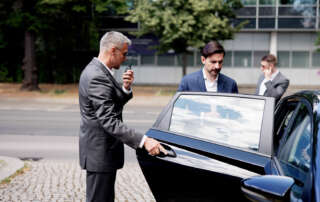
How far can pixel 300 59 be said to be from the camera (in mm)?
32312

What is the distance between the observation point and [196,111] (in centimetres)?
322

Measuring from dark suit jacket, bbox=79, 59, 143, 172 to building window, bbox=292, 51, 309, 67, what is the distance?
31.0m

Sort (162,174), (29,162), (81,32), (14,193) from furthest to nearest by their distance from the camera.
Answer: (81,32)
(29,162)
(14,193)
(162,174)

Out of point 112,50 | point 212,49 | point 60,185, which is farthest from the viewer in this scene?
point 60,185

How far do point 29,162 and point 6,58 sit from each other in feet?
90.0

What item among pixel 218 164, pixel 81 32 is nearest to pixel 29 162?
pixel 218 164

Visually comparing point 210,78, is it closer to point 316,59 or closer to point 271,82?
point 271,82

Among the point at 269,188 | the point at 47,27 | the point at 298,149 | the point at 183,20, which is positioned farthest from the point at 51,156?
the point at 47,27

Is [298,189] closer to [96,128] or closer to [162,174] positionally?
[162,174]

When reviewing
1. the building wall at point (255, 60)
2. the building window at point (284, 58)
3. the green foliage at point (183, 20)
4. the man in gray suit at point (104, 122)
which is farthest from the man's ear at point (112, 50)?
the building window at point (284, 58)

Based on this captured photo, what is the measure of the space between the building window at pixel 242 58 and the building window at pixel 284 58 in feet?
7.53

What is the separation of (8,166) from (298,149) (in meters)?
5.30

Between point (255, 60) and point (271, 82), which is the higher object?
point (271, 82)

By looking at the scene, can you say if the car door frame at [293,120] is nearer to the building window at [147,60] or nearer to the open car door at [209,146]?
the open car door at [209,146]
